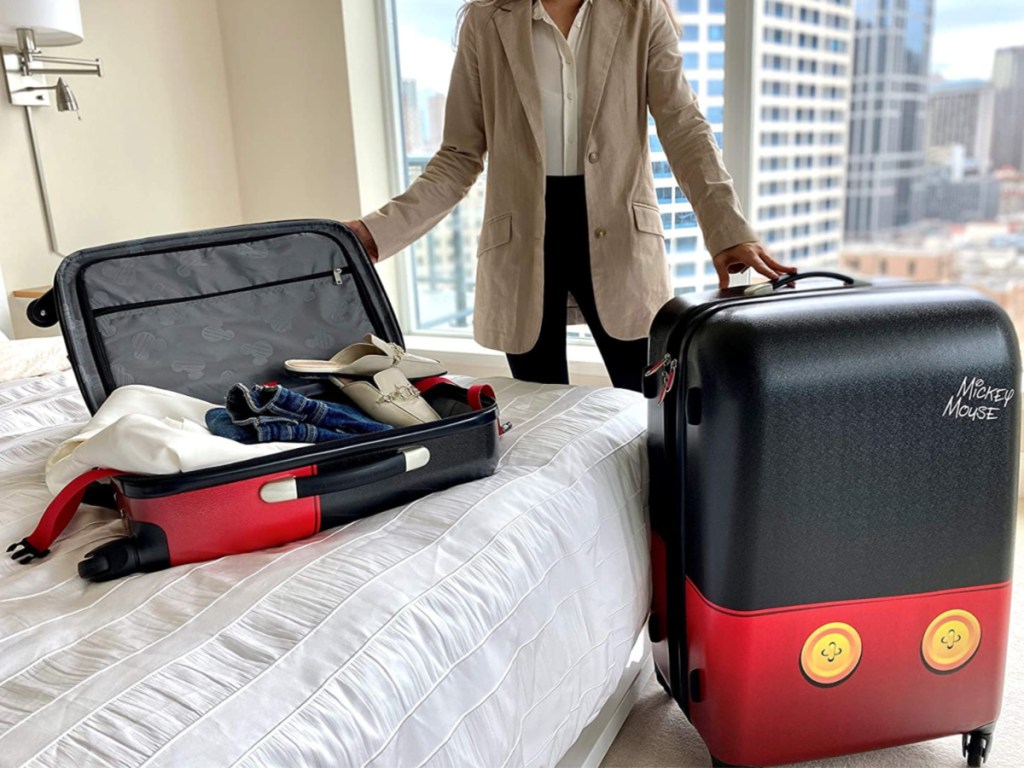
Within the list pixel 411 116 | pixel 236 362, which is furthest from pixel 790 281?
pixel 411 116

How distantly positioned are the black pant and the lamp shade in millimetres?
1381

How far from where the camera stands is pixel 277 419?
0.90 meters

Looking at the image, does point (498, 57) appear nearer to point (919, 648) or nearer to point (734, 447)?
point (734, 447)

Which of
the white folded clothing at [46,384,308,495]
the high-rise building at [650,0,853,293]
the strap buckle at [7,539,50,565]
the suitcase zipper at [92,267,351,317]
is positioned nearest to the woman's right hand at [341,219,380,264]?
the suitcase zipper at [92,267,351,317]

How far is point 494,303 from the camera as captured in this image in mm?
1520

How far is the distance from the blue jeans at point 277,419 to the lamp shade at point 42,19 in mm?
1566

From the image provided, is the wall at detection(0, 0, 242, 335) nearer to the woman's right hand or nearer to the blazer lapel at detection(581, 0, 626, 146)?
the woman's right hand

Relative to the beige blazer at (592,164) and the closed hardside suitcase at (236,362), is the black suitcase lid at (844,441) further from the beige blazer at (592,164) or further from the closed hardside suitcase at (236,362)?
the beige blazer at (592,164)

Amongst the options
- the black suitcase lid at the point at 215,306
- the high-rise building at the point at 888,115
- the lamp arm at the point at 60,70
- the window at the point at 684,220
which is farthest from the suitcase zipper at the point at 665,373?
the lamp arm at the point at 60,70

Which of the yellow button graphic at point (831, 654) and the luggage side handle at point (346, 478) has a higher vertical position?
the luggage side handle at point (346, 478)

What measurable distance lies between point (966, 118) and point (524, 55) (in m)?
1.33

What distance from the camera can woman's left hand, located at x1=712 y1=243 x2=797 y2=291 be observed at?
1.18 meters

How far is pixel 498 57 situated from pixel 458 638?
1081 mm

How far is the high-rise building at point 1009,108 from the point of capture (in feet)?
6.65
